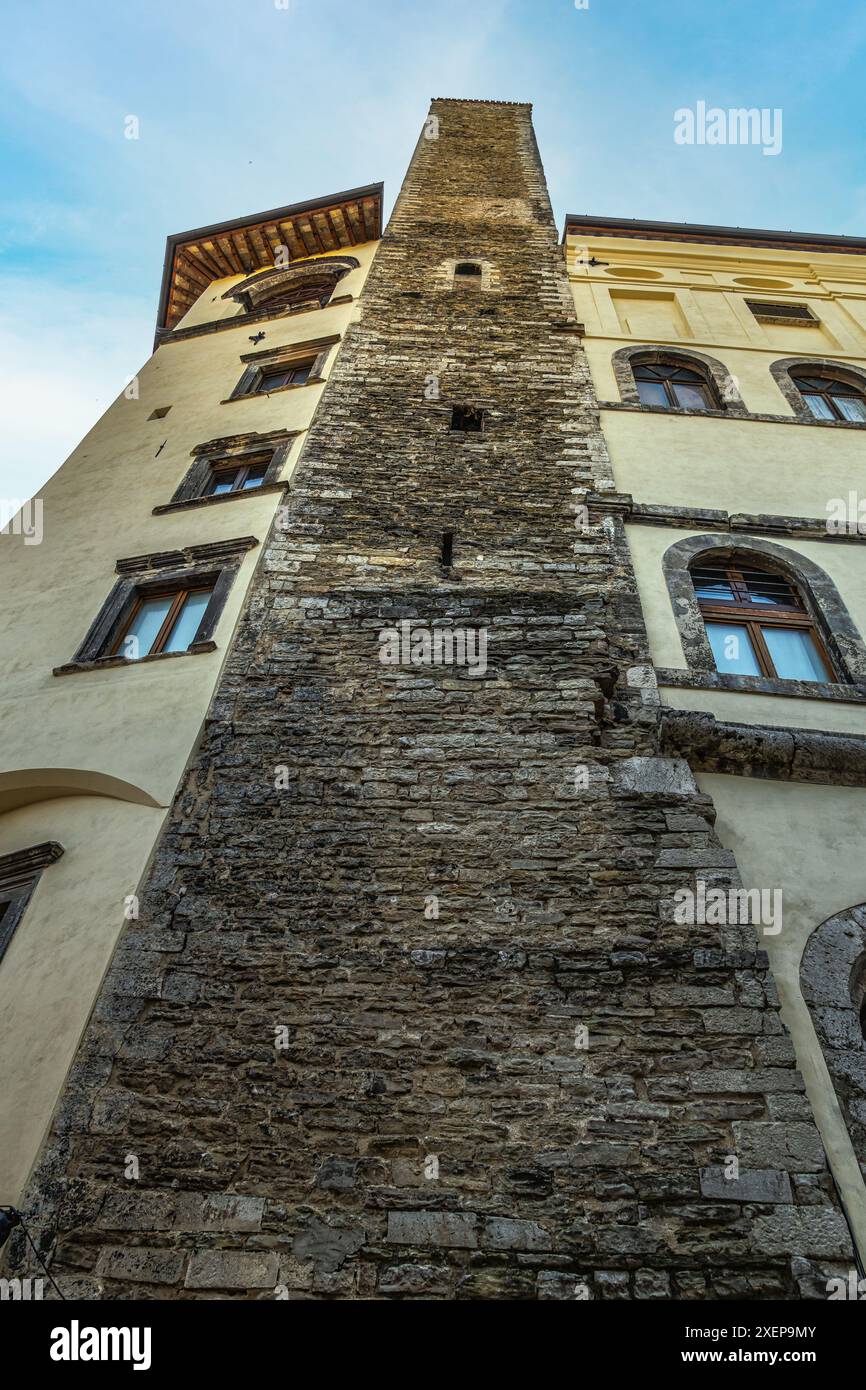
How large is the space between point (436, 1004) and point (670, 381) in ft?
27.6

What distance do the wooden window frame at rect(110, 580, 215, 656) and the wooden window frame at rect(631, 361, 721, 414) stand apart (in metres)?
5.24

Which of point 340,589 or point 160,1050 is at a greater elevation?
point 340,589

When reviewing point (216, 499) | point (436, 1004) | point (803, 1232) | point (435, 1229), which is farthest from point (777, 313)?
point (435, 1229)

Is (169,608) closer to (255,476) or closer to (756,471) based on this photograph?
(255,476)

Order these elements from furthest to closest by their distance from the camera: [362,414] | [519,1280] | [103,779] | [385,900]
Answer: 1. [362,414]
2. [103,779]
3. [385,900]
4. [519,1280]

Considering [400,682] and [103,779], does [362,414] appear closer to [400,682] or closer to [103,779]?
[400,682]

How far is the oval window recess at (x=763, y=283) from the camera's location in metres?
12.9

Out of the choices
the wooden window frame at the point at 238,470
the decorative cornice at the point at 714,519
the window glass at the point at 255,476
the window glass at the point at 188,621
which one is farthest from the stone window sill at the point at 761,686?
the wooden window frame at the point at 238,470

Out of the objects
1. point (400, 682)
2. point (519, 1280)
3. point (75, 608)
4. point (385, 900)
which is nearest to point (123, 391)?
point (75, 608)

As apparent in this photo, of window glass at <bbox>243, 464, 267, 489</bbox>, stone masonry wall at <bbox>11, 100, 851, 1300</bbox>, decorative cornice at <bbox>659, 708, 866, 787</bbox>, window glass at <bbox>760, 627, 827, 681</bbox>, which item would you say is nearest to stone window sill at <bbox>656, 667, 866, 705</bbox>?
window glass at <bbox>760, 627, 827, 681</bbox>

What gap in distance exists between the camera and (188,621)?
22.4 feet
